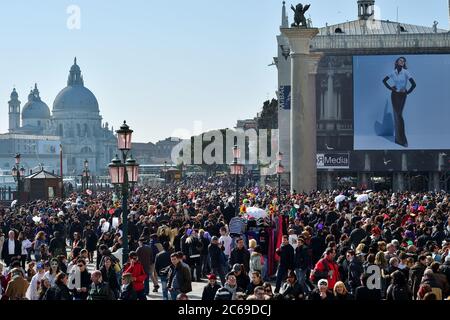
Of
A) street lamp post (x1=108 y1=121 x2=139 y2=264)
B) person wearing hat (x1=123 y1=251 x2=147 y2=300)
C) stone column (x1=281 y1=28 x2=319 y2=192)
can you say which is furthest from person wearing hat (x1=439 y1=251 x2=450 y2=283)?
stone column (x1=281 y1=28 x2=319 y2=192)

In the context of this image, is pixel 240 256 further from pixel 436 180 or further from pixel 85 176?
pixel 436 180

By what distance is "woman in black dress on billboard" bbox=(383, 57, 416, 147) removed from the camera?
7012 cm

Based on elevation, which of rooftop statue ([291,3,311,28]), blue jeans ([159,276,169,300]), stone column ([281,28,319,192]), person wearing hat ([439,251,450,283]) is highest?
rooftop statue ([291,3,311,28])

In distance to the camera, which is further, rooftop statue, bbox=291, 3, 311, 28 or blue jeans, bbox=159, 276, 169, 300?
rooftop statue, bbox=291, 3, 311, 28

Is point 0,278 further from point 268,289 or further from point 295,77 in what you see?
point 295,77

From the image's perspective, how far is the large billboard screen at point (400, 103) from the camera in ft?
230

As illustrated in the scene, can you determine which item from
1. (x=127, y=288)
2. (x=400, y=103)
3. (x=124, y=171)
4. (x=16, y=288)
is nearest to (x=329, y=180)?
(x=400, y=103)

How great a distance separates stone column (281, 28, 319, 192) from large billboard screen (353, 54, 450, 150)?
26127 millimetres

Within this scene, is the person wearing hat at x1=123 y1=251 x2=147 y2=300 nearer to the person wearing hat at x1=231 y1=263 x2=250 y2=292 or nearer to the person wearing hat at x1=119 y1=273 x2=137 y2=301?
the person wearing hat at x1=119 y1=273 x2=137 y2=301

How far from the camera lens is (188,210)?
113 feet

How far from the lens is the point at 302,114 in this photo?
43906 mm

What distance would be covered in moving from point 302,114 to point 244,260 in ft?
82.0

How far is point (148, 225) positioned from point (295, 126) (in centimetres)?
1943
